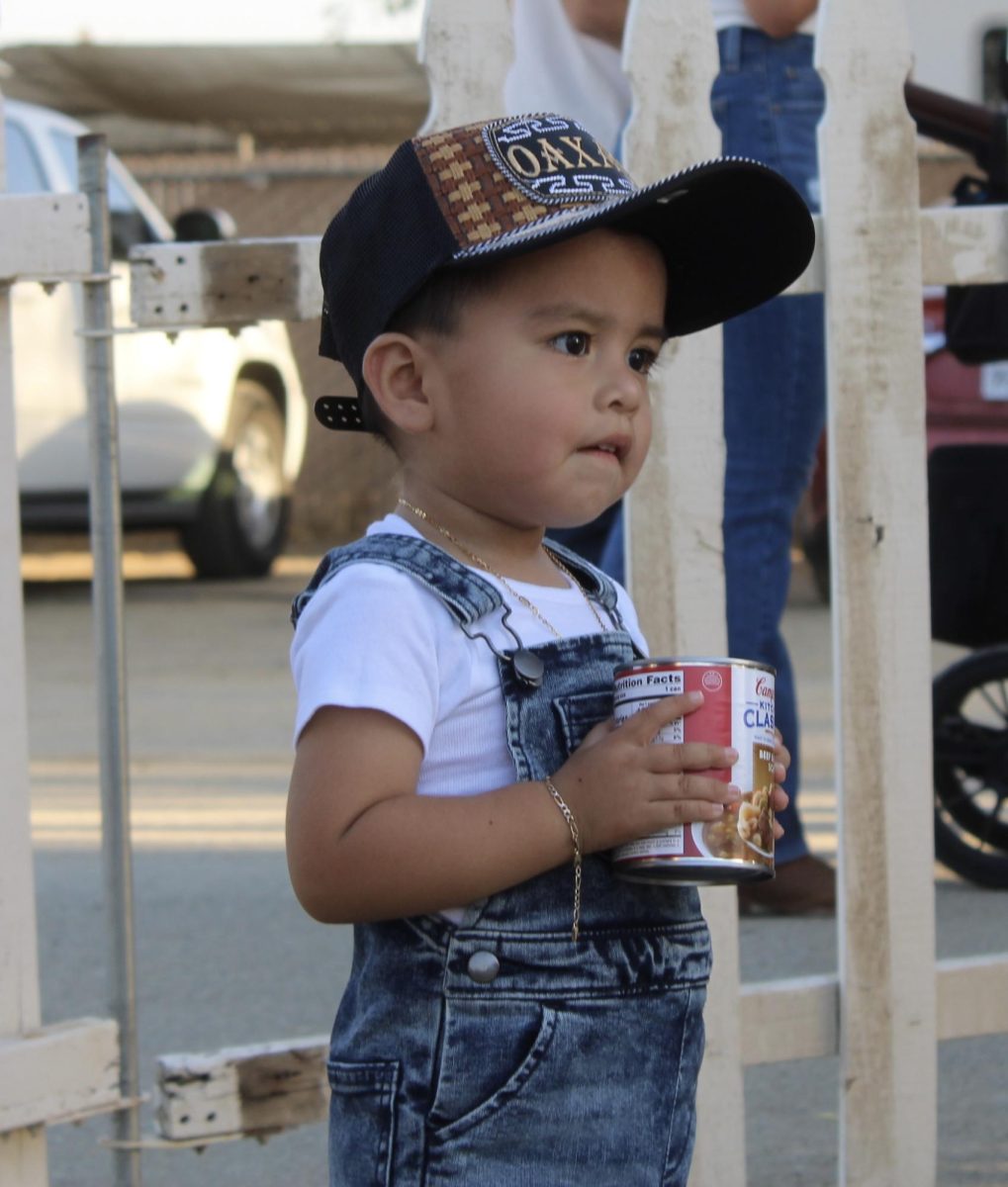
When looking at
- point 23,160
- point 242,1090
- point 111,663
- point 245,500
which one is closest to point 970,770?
point 242,1090

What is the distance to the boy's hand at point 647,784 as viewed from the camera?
1740mm

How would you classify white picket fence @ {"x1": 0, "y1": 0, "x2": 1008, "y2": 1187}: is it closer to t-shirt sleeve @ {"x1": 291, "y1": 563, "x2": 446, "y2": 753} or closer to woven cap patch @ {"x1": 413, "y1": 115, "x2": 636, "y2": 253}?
woven cap patch @ {"x1": 413, "y1": 115, "x2": 636, "y2": 253}

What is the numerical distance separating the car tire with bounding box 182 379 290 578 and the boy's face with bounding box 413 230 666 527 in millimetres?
8117

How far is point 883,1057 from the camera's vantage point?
2848 millimetres

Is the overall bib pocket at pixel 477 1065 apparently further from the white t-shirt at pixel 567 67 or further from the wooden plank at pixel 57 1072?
the white t-shirt at pixel 567 67

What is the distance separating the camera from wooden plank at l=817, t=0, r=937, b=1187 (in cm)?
282

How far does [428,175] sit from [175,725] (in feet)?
16.3

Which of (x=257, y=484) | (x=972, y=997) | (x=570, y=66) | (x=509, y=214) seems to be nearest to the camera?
(x=509, y=214)

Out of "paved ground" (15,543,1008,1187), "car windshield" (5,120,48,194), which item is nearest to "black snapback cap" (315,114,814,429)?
"paved ground" (15,543,1008,1187)

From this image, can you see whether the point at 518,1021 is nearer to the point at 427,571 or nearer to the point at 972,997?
the point at 427,571

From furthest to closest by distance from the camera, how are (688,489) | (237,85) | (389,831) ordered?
(237,85)
(688,489)
(389,831)

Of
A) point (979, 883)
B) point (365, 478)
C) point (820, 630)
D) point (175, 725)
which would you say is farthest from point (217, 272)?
point (365, 478)

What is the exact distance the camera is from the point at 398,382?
189 cm

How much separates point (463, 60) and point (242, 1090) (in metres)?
1.36
